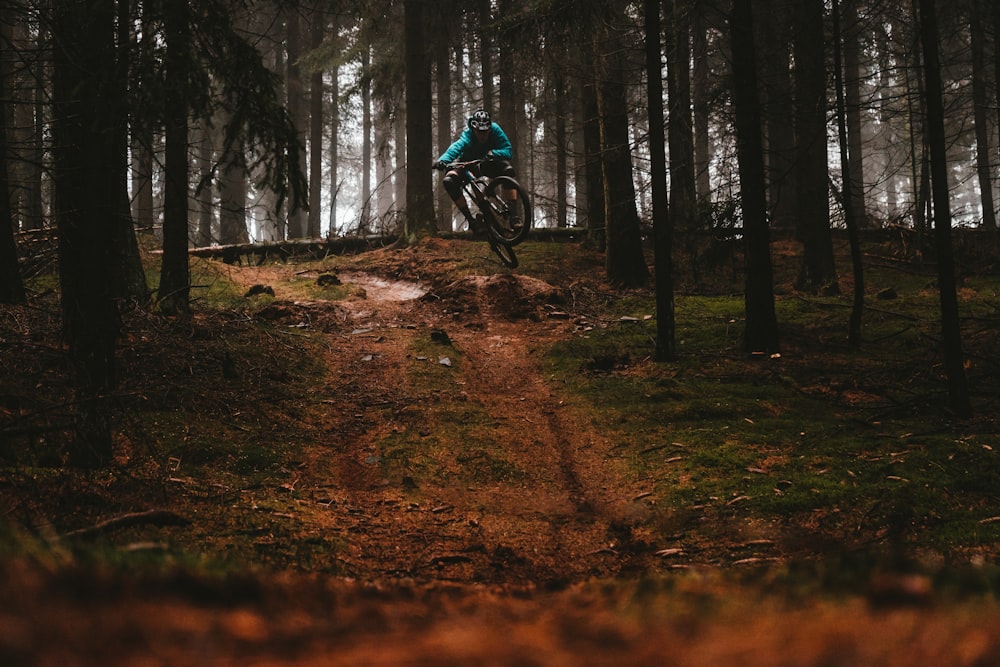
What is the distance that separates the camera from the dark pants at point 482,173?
11906 millimetres

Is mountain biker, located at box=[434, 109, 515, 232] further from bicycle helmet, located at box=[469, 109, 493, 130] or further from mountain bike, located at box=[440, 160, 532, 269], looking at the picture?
mountain bike, located at box=[440, 160, 532, 269]

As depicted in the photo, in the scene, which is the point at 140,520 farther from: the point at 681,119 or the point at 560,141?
the point at 560,141

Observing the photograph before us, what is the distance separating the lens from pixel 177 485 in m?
4.73

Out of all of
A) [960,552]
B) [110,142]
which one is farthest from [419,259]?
[960,552]

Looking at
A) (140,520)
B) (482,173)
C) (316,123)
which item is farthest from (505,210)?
(316,123)

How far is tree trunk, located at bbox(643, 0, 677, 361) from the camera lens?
27.8ft

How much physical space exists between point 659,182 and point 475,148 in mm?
4580

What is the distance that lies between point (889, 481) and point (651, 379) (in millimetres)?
3499

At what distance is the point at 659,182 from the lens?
866 cm

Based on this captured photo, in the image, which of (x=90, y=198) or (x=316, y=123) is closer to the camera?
(x=90, y=198)

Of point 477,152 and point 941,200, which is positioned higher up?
point 477,152

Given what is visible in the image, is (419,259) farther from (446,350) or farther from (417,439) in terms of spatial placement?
(417,439)

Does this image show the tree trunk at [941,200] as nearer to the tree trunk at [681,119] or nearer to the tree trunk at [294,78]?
the tree trunk at [681,119]

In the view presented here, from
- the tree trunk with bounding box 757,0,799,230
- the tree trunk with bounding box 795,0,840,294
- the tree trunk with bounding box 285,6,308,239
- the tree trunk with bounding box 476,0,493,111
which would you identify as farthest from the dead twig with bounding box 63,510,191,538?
the tree trunk with bounding box 285,6,308,239
